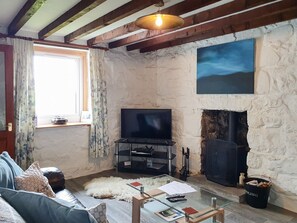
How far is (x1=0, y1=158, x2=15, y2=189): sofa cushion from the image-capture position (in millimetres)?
1825

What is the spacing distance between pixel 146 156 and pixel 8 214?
3253mm

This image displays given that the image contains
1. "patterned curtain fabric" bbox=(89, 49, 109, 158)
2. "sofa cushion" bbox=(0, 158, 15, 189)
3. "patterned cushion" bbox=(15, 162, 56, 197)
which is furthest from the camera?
"patterned curtain fabric" bbox=(89, 49, 109, 158)

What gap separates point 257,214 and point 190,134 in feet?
5.52

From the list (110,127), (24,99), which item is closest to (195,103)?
(110,127)

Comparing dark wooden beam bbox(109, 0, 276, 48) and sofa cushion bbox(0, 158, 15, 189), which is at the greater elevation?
dark wooden beam bbox(109, 0, 276, 48)

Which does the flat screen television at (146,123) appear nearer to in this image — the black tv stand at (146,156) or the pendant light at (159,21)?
the black tv stand at (146,156)

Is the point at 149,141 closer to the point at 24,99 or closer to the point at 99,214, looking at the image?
the point at 24,99

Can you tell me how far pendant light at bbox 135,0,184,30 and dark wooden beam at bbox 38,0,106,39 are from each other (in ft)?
1.40

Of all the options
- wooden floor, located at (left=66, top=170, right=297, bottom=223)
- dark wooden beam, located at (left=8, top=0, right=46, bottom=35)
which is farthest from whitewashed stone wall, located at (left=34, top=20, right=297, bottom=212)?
dark wooden beam, located at (left=8, top=0, right=46, bottom=35)

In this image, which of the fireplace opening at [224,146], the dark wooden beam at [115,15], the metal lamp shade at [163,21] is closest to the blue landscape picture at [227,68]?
the fireplace opening at [224,146]

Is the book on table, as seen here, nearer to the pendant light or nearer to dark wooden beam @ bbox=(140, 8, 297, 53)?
the pendant light

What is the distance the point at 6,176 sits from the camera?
1.89m

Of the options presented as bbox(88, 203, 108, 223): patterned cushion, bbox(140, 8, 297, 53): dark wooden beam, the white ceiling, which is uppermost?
the white ceiling

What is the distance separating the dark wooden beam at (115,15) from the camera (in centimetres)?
228
